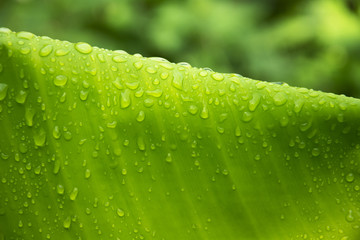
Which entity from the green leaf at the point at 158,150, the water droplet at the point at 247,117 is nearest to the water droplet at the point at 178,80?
the green leaf at the point at 158,150

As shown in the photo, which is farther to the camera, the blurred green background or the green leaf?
the blurred green background

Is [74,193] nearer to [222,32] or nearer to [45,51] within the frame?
[45,51]

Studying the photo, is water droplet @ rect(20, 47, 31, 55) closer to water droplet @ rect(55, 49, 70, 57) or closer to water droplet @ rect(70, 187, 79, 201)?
water droplet @ rect(55, 49, 70, 57)

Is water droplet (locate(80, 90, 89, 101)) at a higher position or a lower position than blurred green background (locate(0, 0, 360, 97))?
lower

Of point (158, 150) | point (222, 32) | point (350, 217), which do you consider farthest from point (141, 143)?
point (222, 32)

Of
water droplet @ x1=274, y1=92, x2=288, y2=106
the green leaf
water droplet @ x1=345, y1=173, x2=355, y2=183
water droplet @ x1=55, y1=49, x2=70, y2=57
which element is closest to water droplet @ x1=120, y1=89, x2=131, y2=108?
the green leaf

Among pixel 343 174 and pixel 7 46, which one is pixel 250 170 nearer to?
pixel 343 174
